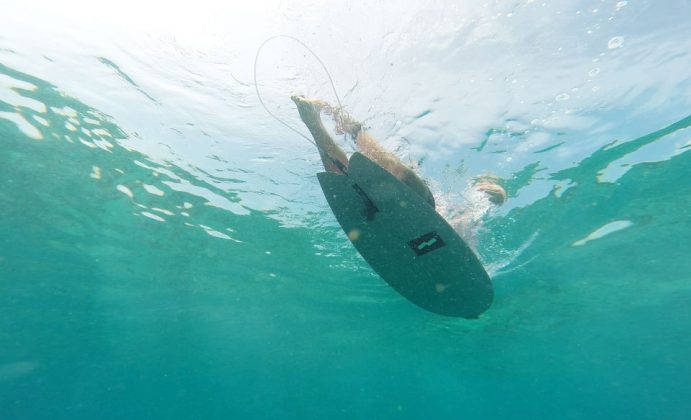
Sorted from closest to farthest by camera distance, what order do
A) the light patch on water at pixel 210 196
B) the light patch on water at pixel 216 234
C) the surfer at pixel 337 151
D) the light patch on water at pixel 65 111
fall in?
the surfer at pixel 337 151
the light patch on water at pixel 65 111
the light patch on water at pixel 210 196
the light patch on water at pixel 216 234

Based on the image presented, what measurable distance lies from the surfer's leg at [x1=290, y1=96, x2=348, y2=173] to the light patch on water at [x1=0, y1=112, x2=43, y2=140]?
36.5 feet

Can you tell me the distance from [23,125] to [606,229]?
22671 millimetres

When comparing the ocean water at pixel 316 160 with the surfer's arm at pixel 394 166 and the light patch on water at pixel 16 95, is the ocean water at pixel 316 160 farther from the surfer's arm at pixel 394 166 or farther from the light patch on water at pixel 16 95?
the surfer's arm at pixel 394 166

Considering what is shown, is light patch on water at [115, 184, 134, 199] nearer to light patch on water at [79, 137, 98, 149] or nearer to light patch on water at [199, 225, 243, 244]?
light patch on water at [79, 137, 98, 149]

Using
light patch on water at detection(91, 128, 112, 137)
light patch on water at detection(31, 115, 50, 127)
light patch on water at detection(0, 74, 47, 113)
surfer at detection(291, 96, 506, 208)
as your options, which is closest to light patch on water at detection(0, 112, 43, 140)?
light patch on water at detection(31, 115, 50, 127)

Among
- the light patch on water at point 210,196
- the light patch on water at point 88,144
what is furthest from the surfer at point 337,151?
the light patch on water at point 88,144

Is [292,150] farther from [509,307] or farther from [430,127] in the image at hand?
[509,307]

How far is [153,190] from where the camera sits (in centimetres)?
1445

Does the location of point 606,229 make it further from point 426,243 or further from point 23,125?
point 23,125

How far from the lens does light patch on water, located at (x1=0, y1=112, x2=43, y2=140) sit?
11.1m

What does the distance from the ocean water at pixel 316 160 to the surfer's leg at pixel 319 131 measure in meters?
2.46

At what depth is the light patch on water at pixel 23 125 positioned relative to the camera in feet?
36.4

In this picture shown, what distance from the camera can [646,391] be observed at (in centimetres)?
7162

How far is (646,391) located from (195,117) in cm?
9641
